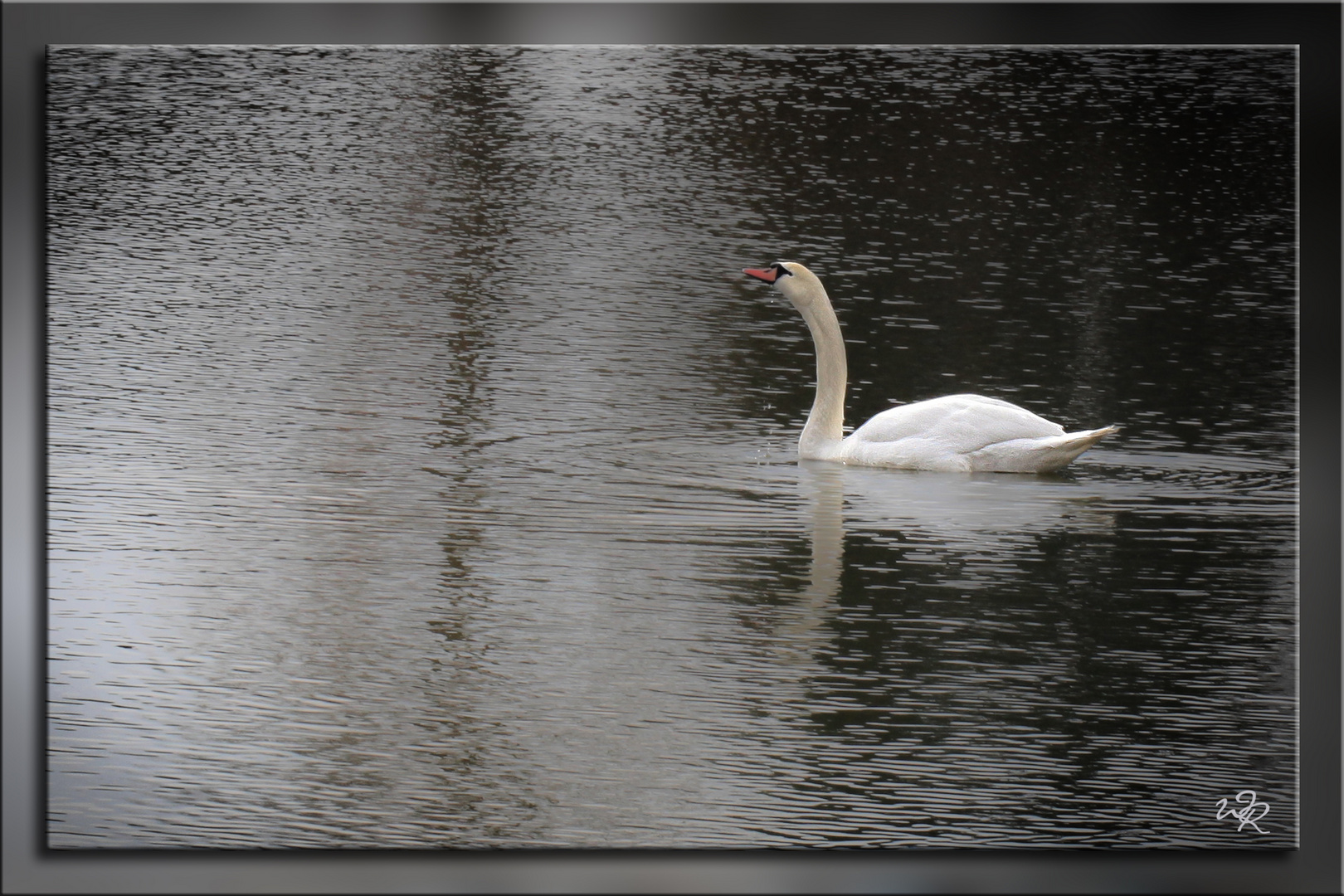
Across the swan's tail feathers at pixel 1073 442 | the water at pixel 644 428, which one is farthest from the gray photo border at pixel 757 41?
the swan's tail feathers at pixel 1073 442

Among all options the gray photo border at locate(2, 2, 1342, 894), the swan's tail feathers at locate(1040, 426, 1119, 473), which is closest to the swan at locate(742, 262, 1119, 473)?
the swan's tail feathers at locate(1040, 426, 1119, 473)

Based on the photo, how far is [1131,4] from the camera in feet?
7.60

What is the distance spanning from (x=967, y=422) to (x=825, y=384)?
264 mm

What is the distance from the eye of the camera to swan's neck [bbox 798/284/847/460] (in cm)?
230

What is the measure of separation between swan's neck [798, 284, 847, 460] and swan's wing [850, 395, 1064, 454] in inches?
1.9

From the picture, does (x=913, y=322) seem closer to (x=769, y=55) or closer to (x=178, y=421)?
(x=769, y=55)

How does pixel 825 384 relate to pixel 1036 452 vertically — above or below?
above

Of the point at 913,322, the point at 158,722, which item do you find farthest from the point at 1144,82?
the point at 158,722

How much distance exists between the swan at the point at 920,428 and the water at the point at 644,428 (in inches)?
1.1

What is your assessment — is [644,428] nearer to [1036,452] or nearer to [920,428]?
[920,428]

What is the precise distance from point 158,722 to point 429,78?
123cm
